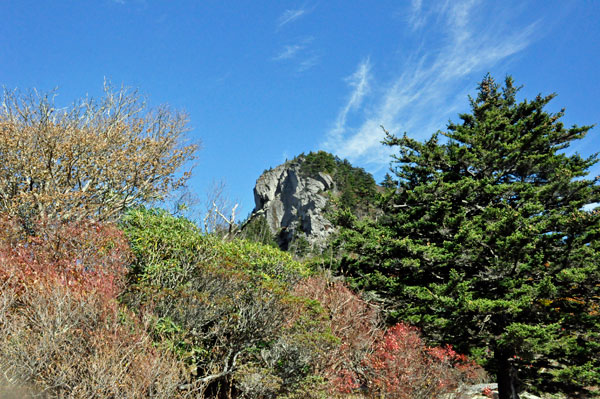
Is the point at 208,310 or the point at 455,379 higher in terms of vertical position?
the point at 208,310

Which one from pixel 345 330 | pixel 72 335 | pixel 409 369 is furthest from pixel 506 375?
pixel 72 335

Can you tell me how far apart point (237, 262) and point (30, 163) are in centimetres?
824

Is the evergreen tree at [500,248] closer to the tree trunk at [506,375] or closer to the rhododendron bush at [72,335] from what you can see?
the tree trunk at [506,375]

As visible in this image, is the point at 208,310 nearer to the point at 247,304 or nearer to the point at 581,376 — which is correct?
the point at 247,304

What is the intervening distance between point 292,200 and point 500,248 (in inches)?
2947

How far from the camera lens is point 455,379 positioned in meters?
11.3

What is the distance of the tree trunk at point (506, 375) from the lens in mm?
11773

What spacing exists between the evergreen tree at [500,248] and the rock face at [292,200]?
168 feet

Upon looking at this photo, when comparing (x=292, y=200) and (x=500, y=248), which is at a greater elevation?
(x=292, y=200)

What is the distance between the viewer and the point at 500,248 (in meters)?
11.6

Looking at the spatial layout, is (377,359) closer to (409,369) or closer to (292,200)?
(409,369)

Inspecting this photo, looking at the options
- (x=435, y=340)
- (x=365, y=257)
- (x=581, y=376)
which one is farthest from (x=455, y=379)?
(x=365, y=257)

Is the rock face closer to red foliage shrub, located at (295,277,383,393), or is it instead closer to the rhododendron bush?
red foliage shrub, located at (295,277,383,393)

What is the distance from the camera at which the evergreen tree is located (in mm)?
11312
